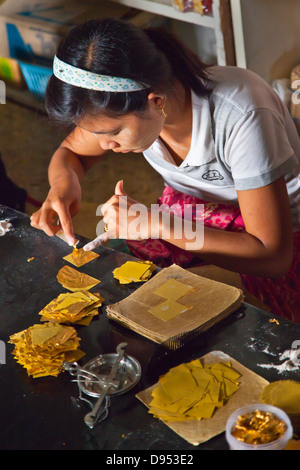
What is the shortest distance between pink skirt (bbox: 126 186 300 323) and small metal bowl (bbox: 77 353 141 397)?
644 millimetres

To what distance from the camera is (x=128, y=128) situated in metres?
1.34

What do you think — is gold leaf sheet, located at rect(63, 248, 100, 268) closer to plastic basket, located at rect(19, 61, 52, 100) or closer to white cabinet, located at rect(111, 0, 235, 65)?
white cabinet, located at rect(111, 0, 235, 65)

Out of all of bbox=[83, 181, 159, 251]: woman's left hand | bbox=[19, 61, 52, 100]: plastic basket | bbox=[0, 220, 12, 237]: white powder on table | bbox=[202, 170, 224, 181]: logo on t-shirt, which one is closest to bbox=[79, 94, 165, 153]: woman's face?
bbox=[83, 181, 159, 251]: woman's left hand

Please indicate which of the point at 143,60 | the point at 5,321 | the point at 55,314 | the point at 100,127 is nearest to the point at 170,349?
the point at 55,314

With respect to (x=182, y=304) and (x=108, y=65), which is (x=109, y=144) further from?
(x=182, y=304)

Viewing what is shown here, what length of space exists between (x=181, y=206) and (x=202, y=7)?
1.44m

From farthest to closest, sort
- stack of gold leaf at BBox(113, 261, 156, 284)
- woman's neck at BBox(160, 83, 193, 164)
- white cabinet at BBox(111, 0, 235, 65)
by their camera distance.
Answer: white cabinet at BBox(111, 0, 235, 65)
woman's neck at BBox(160, 83, 193, 164)
stack of gold leaf at BBox(113, 261, 156, 284)

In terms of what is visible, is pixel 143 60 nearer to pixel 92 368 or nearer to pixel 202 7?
pixel 92 368

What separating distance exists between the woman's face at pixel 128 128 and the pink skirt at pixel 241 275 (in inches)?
16.4

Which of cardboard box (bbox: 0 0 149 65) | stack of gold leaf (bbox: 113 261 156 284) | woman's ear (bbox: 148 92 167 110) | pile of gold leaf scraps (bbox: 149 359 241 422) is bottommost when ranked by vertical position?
cardboard box (bbox: 0 0 149 65)

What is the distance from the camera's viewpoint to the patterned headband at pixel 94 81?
1245 millimetres

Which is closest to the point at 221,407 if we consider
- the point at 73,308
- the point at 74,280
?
the point at 73,308

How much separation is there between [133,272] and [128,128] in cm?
38

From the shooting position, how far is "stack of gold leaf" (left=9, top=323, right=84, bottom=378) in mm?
1111
